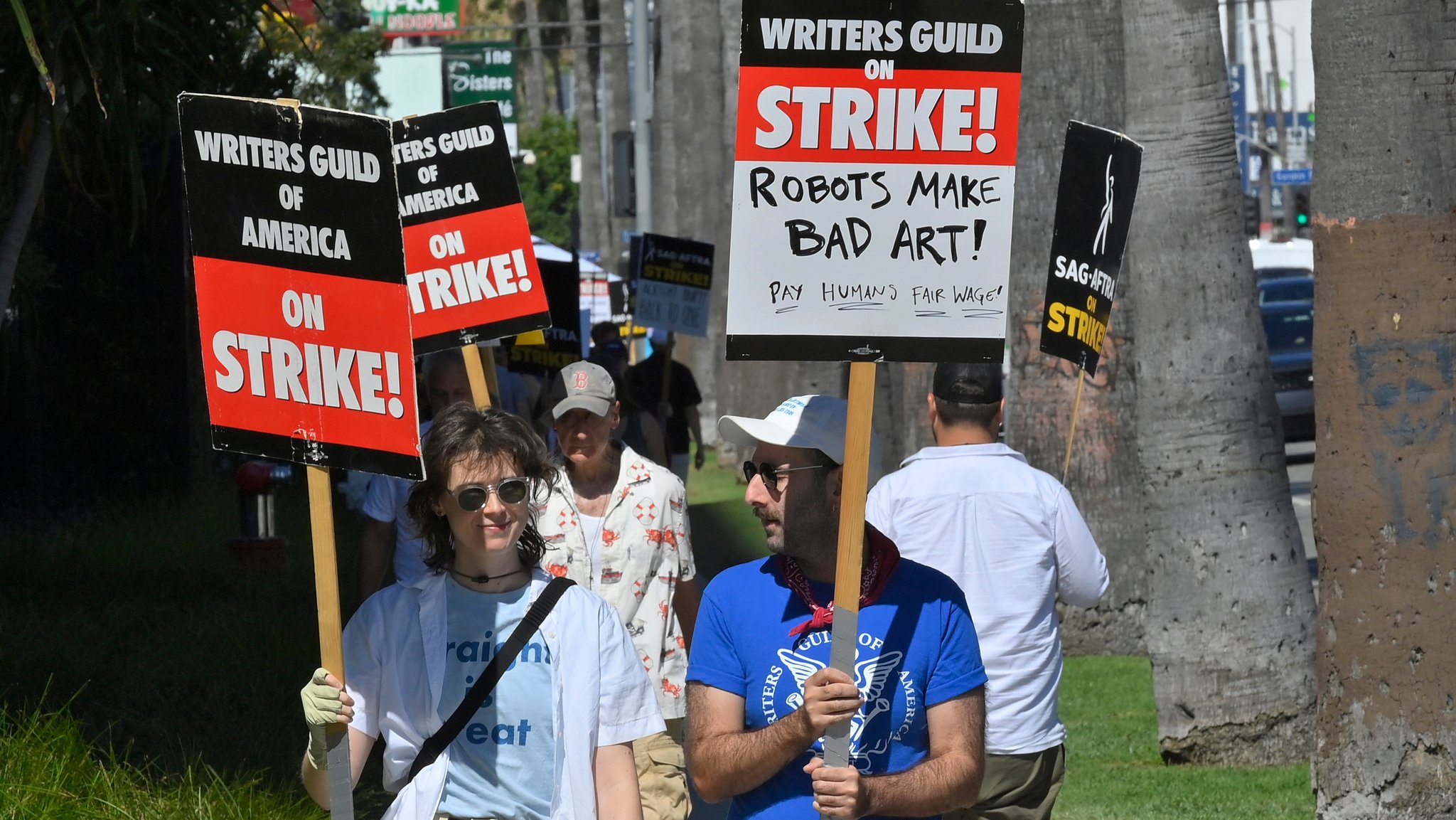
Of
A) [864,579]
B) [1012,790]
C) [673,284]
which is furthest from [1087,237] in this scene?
[673,284]

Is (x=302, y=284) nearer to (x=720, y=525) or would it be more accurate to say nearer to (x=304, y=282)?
(x=304, y=282)

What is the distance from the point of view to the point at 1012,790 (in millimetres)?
5230

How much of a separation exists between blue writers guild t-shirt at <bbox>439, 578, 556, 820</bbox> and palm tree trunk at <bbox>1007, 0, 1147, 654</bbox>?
756cm

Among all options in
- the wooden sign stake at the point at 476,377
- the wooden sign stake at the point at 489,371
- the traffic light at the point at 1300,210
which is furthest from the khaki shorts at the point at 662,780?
the traffic light at the point at 1300,210

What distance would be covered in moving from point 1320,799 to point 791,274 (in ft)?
11.8

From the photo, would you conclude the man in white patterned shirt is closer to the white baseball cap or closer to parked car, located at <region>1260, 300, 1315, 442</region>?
the white baseball cap

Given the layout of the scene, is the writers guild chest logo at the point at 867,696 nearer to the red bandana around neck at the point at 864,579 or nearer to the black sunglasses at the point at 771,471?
the red bandana around neck at the point at 864,579

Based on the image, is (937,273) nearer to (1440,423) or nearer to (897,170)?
(897,170)

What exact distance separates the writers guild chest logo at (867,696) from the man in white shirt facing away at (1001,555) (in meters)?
1.45

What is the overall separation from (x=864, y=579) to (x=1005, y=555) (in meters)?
1.50

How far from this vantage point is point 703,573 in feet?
47.1

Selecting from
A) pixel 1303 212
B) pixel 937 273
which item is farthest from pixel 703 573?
pixel 1303 212

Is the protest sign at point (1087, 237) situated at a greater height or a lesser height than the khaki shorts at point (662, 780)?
greater

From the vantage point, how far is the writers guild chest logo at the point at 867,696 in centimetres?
381
